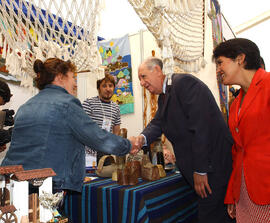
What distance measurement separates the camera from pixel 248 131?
1.12 m

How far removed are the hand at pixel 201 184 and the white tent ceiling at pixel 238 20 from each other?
268cm

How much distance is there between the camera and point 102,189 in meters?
1.31

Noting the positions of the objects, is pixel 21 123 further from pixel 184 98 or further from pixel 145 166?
pixel 184 98

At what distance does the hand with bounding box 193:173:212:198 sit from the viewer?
1.35 metres

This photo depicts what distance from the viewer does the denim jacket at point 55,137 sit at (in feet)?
3.50

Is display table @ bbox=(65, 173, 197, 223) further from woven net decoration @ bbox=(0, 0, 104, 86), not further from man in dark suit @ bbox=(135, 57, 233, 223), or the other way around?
woven net decoration @ bbox=(0, 0, 104, 86)

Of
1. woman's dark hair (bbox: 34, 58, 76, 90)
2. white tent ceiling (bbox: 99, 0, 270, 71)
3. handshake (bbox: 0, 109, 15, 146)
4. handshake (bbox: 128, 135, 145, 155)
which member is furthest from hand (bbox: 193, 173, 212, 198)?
white tent ceiling (bbox: 99, 0, 270, 71)

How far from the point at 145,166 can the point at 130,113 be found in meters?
1.97

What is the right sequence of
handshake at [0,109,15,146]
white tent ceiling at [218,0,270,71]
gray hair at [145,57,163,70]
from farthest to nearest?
white tent ceiling at [218,0,270,71]
handshake at [0,109,15,146]
gray hair at [145,57,163,70]

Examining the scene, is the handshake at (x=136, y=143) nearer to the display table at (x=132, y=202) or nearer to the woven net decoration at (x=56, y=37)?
the display table at (x=132, y=202)

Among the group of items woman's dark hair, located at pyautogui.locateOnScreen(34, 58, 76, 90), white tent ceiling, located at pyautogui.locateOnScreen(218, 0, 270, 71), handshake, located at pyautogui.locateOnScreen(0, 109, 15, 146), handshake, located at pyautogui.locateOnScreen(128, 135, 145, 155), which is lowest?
handshake, located at pyautogui.locateOnScreen(128, 135, 145, 155)

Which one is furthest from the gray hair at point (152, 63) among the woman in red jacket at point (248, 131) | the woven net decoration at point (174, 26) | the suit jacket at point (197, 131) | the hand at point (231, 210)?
the hand at point (231, 210)

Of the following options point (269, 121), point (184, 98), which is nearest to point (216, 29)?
point (184, 98)

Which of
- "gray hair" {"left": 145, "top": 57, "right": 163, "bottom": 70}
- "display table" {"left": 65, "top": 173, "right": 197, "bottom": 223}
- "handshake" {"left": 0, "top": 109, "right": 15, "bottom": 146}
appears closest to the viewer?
"display table" {"left": 65, "top": 173, "right": 197, "bottom": 223}
